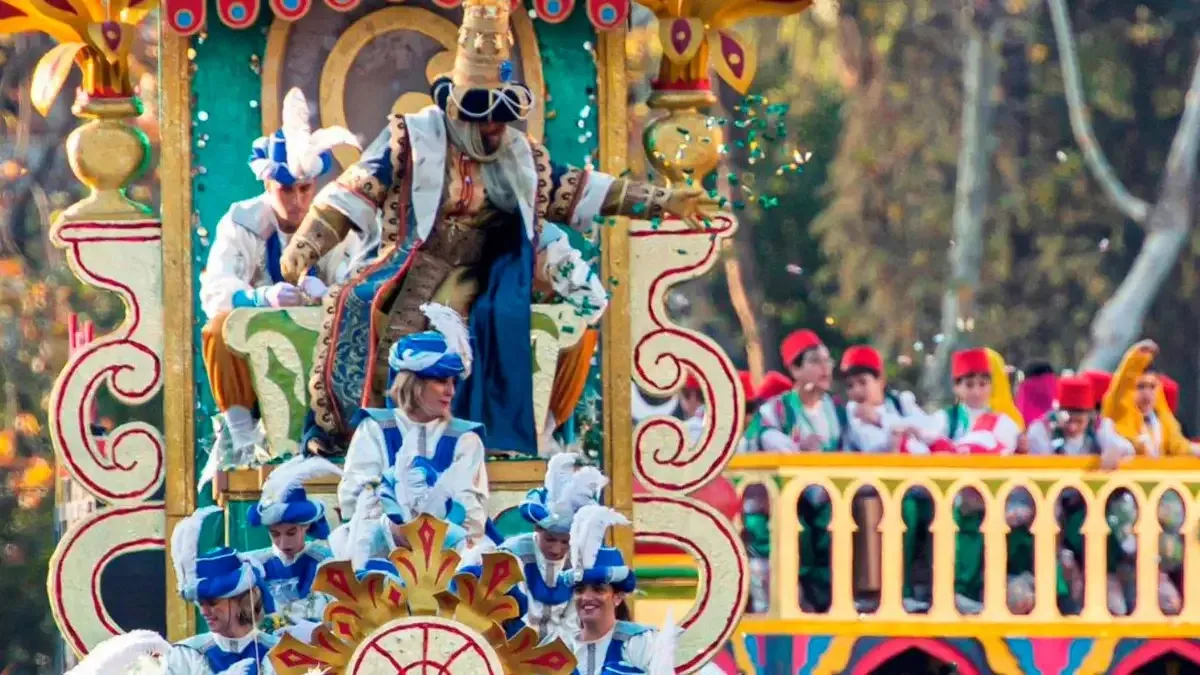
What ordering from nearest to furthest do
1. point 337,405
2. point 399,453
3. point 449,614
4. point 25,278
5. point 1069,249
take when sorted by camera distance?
point 449,614
point 399,453
point 337,405
point 25,278
point 1069,249

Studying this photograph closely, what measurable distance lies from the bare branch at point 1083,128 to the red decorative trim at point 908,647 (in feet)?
42.4

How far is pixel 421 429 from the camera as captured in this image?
1541 centimetres

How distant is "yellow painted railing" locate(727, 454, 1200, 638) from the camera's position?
20.3m

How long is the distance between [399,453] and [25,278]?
11933 mm

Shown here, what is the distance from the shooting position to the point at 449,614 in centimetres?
1386

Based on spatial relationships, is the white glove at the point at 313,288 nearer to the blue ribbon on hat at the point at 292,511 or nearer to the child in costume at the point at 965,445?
the blue ribbon on hat at the point at 292,511

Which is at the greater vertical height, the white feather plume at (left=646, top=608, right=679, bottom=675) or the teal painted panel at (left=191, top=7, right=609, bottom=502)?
the teal painted panel at (left=191, top=7, right=609, bottom=502)

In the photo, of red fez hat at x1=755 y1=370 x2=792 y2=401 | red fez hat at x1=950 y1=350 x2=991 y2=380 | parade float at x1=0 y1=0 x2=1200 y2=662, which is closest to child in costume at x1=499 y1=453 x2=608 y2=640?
parade float at x1=0 y1=0 x2=1200 y2=662

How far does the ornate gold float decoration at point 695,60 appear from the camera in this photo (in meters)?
17.3

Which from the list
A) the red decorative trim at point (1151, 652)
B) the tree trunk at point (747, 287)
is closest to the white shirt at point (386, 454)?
the red decorative trim at point (1151, 652)

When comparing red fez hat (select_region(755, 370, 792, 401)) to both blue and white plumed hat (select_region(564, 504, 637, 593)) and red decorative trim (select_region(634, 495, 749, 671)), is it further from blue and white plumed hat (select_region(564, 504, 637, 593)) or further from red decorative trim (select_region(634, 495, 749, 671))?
blue and white plumed hat (select_region(564, 504, 637, 593))

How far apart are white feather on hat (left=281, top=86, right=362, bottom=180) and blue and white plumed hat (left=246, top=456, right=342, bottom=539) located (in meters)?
1.40

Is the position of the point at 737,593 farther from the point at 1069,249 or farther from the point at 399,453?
the point at 1069,249

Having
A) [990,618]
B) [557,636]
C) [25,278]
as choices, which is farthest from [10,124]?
[557,636]
